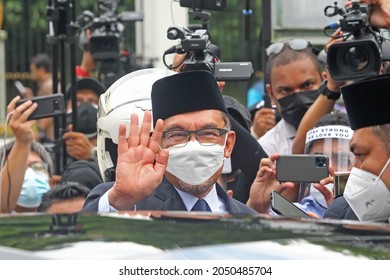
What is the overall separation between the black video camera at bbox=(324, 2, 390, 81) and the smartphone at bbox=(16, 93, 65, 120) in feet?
7.29

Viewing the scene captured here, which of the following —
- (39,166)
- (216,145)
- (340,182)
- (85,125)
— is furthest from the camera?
(85,125)

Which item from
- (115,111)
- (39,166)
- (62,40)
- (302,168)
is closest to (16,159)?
(39,166)

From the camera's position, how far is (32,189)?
761 cm

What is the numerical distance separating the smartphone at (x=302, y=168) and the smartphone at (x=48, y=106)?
2302 millimetres

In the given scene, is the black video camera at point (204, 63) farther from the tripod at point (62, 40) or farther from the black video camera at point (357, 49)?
the tripod at point (62, 40)

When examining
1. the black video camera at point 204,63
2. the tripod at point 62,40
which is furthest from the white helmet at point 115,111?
the tripod at point 62,40

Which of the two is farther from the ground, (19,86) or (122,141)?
(122,141)

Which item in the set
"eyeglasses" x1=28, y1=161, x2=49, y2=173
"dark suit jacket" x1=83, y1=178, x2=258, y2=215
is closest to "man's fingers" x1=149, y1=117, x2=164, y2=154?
"dark suit jacket" x1=83, y1=178, x2=258, y2=215

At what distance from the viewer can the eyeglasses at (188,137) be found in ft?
15.8

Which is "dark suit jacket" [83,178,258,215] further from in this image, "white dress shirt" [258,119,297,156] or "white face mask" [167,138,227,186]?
"white dress shirt" [258,119,297,156]

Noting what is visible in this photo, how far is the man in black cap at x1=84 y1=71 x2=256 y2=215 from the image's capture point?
4.47 m

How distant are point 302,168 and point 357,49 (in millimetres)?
588

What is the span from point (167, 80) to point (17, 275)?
2500 millimetres

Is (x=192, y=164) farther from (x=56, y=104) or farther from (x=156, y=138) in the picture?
(x=56, y=104)
